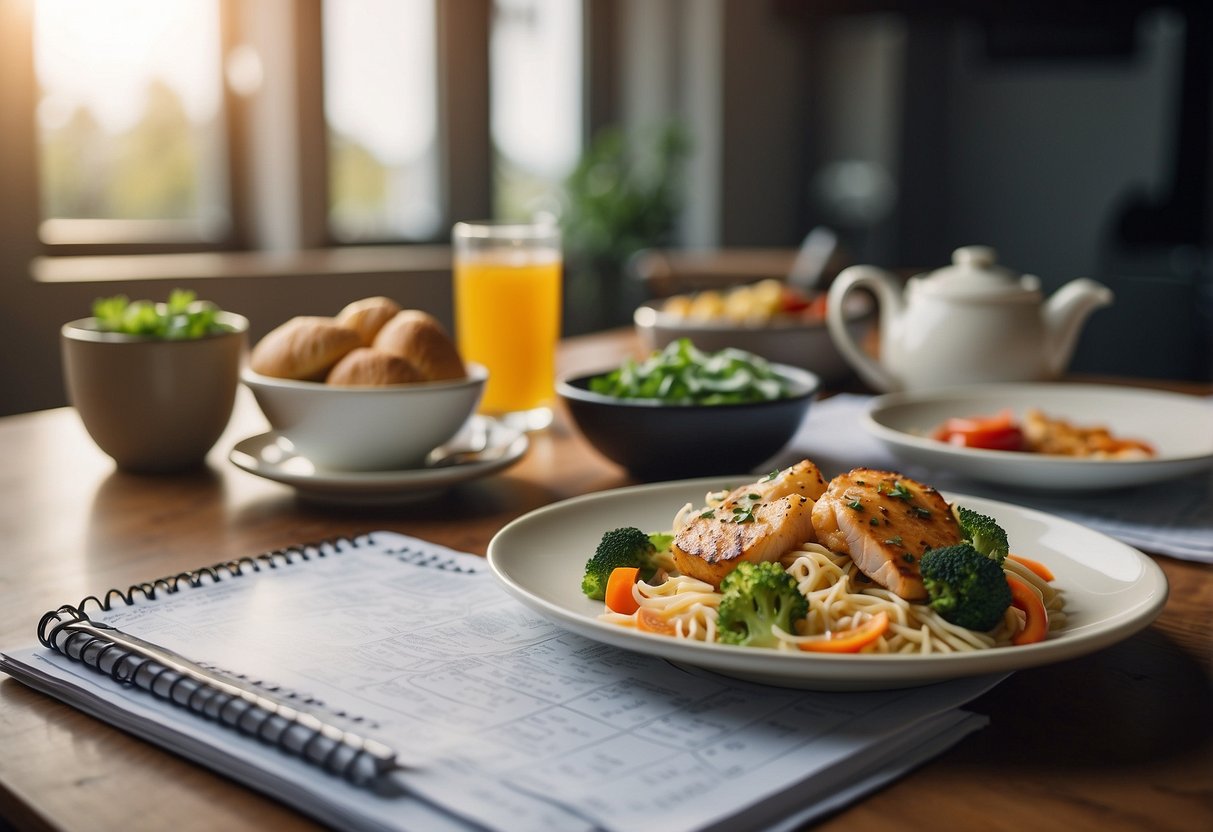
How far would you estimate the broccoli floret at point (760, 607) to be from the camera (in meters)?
0.66

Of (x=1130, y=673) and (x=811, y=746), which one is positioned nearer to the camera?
(x=811, y=746)

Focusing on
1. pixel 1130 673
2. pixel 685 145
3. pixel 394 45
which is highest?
pixel 394 45

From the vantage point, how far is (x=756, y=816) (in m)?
0.54

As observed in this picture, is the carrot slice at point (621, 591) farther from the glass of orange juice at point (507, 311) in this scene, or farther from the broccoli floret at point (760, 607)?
the glass of orange juice at point (507, 311)

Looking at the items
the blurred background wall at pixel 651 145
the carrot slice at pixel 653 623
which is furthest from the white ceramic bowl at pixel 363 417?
the blurred background wall at pixel 651 145

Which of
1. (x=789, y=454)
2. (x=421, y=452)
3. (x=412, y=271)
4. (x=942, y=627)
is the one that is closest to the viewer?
(x=942, y=627)

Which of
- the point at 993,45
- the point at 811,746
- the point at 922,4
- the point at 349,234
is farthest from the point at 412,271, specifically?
the point at 811,746

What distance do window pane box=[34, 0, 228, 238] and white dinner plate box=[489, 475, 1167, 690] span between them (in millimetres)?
3268

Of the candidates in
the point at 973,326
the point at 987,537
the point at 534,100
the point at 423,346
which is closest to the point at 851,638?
the point at 987,537

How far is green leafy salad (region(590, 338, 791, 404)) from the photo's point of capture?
4.08 feet

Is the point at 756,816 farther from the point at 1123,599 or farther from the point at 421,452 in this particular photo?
the point at 421,452

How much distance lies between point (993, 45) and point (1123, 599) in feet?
19.8

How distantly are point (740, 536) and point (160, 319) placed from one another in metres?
0.78

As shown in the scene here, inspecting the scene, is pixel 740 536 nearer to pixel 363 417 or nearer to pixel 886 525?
pixel 886 525
